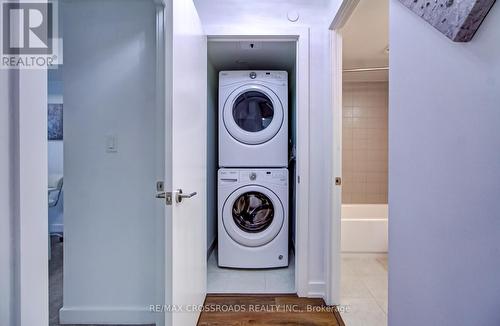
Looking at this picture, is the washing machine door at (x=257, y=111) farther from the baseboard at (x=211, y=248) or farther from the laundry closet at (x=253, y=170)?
the baseboard at (x=211, y=248)

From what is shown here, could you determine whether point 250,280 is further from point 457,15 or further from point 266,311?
point 457,15

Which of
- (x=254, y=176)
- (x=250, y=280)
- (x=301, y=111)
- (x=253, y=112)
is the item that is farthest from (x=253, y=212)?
(x=301, y=111)

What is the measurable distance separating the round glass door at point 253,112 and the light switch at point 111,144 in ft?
Answer: 3.95

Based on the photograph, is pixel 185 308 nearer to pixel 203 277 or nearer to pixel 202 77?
pixel 203 277

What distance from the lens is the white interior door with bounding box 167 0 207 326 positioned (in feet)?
3.78

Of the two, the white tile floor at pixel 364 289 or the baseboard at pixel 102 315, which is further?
the white tile floor at pixel 364 289

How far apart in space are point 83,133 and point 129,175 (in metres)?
0.38

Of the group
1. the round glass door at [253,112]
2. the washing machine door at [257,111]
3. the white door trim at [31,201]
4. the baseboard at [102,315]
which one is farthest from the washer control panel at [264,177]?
the white door trim at [31,201]

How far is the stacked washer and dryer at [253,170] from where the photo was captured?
94.7 inches

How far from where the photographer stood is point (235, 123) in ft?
8.07

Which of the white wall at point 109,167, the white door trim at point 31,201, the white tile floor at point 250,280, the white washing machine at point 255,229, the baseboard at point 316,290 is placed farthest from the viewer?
the white washing machine at point 255,229

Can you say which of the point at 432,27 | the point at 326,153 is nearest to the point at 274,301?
the point at 326,153

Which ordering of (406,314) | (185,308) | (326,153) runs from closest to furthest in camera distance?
1. (406,314)
2. (185,308)
3. (326,153)

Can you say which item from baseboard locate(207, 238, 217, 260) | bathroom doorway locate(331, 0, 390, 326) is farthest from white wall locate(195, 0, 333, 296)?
baseboard locate(207, 238, 217, 260)
